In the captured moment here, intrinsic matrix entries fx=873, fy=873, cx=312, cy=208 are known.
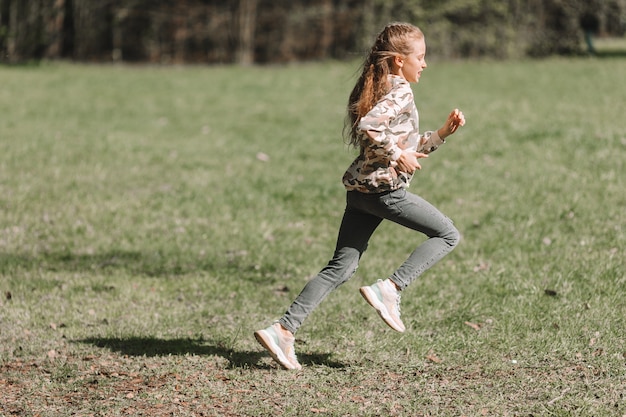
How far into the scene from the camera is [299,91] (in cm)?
1691

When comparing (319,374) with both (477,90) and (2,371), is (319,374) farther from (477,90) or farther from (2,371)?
(477,90)

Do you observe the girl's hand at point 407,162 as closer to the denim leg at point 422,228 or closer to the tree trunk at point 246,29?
the denim leg at point 422,228

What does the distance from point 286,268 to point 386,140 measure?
9.99 ft

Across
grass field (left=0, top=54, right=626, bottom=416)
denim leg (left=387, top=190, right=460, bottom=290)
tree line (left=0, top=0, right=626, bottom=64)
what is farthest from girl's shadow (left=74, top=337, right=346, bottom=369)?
tree line (left=0, top=0, right=626, bottom=64)

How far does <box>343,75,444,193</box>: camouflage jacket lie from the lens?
4281mm

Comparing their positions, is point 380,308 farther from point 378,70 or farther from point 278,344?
point 378,70

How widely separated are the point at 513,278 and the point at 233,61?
1874cm

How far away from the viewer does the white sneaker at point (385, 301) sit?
465 cm

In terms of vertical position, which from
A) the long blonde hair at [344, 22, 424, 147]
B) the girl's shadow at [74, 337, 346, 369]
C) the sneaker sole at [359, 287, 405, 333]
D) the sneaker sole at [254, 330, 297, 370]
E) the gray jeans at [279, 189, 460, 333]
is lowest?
the girl's shadow at [74, 337, 346, 369]

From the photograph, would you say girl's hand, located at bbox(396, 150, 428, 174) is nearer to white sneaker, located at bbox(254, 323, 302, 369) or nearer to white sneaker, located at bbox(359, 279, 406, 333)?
white sneaker, located at bbox(359, 279, 406, 333)

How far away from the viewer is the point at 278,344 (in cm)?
473

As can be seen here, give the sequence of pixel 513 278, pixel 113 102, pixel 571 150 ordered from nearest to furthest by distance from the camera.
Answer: pixel 513 278
pixel 571 150
pixel 113 102

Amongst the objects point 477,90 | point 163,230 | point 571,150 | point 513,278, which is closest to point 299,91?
point 477,90

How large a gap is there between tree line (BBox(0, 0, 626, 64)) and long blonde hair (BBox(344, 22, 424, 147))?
740 inches
